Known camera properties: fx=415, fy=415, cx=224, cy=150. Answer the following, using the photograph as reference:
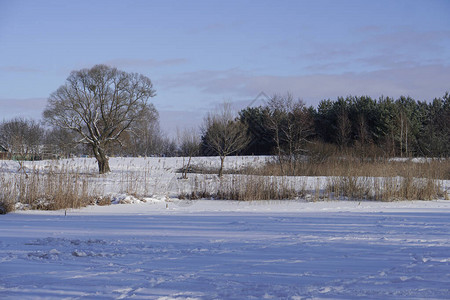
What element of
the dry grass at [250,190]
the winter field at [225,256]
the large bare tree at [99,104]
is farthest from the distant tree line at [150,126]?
the winter field at [225,256]

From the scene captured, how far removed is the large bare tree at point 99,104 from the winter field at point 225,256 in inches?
568

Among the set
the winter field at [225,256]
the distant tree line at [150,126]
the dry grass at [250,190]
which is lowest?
the winter field at [225,256]

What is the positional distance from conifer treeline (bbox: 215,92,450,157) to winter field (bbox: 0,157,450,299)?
16625mm

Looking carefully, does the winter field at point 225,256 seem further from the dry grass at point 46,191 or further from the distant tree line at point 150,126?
the distant tree line at point 150,126

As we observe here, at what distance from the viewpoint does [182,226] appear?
24.8ft

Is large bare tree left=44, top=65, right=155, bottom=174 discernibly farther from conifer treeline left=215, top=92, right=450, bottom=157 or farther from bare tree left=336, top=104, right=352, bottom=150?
bare tree left=336, top=104, right=352, bottom=150

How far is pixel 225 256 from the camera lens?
511 cm

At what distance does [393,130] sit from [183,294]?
3038cm

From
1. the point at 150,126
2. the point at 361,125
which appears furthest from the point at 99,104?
the point at 361,125

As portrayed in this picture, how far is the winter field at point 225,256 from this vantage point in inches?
148

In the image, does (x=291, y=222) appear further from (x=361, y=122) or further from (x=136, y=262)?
(x=361, y=122)

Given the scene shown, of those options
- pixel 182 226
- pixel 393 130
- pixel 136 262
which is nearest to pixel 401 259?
pixel 136 262

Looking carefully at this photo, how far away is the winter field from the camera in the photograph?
3770mm

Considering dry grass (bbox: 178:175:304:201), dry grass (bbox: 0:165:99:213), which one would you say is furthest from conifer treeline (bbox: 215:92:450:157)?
dry grass (bbox: 0:165:99:213)
